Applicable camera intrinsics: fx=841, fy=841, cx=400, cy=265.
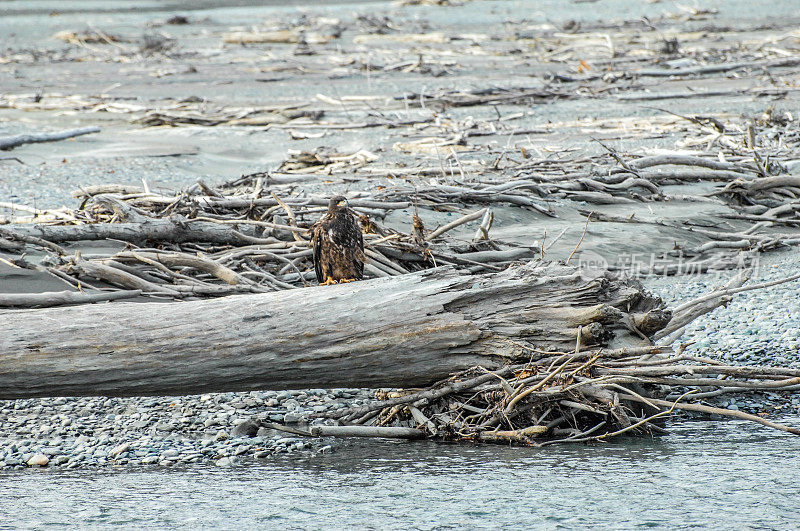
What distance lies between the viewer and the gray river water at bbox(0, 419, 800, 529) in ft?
9.59

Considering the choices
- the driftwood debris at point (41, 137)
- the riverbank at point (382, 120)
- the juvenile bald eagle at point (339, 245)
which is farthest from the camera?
the driftwood debris at point (41, 137)

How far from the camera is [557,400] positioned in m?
3.71

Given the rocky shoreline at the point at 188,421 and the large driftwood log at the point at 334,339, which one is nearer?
the rocky shoreline at the point at 188,421

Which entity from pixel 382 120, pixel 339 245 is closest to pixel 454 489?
pixel 339 245

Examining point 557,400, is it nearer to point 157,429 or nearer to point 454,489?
point 454,489

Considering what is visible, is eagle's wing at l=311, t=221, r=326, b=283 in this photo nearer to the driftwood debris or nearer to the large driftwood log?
the large driftwood log

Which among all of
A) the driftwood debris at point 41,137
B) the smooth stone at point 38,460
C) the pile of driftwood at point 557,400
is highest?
the driftwood debris at point 41,137

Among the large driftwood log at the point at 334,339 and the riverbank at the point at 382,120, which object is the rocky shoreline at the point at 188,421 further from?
the large driftwood log at the point at 334,339

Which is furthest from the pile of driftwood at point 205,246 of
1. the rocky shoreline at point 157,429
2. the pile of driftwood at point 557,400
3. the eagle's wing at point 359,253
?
the pile of driftwood at point 557,400

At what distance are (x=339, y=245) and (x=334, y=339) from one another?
123 centimetres

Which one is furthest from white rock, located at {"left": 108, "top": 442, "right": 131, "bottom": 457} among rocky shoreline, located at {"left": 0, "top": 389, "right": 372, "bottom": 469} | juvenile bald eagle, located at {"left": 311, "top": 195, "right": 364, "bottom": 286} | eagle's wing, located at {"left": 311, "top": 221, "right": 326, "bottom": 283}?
eagle's wing, located at {"left": 311, "top": 221, "right": 326, "bottom": 283}

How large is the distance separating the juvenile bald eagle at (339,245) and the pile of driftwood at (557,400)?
4.28 ft

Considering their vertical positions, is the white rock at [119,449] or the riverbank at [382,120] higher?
the riverbank at [382,120]

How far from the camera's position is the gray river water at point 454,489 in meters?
2.92
